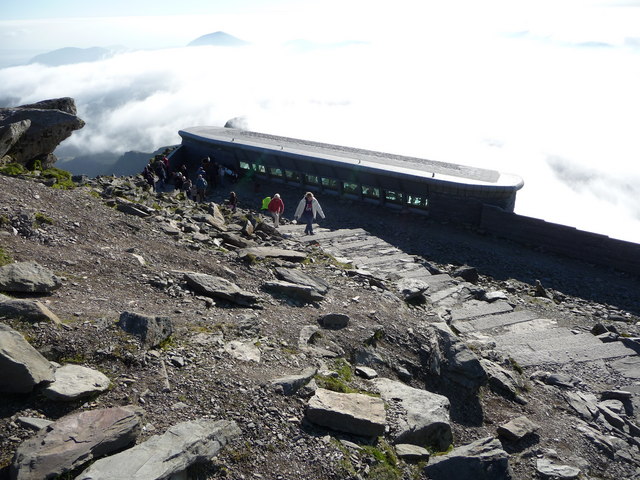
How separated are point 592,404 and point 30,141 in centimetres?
1839

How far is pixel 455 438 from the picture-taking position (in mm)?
9211

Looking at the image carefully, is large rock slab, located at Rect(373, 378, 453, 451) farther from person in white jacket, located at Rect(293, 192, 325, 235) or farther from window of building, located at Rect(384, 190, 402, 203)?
window of building, located at Rect(384, 190, 402, 203)

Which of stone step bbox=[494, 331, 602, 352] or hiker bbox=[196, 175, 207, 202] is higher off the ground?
hiker bbox=[196, 175, 207, 202]

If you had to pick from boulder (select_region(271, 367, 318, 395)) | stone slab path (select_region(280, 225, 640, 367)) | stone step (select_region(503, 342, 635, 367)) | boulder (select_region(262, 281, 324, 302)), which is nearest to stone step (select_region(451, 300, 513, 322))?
stone slab path (select_region(280, 225, 640, 367))

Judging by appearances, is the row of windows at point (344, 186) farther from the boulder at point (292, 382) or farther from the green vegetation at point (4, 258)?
the green vegetation at point (4, 258)

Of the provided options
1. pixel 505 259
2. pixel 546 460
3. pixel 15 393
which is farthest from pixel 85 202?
pixel 505 259

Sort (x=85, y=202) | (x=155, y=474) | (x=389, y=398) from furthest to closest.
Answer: (x=85, y=202) → (x=389, y=398) → (x=155, y=474)

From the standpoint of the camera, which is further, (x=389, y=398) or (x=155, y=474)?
(x=389, y=398)

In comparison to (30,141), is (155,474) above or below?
below

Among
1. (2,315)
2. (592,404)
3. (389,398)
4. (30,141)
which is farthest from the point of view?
(30,141)

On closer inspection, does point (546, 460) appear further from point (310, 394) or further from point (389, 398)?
point (310, 394)

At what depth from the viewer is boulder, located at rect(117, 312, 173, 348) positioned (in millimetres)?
8222

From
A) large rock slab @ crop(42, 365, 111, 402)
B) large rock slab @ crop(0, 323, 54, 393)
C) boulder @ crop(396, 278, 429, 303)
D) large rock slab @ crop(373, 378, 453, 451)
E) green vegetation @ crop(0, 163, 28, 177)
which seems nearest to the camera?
large rock slab @ crop(0, 323, 54, 393)

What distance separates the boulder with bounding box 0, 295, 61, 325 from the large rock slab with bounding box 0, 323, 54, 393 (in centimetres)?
106
